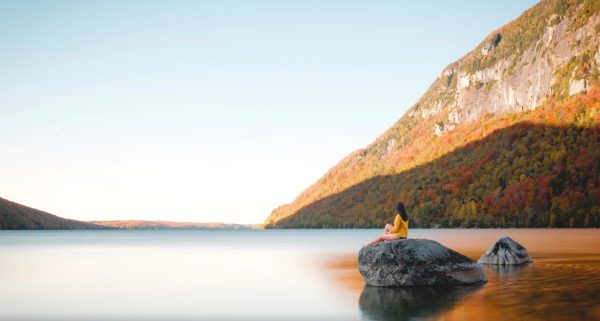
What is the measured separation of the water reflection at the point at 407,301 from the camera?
15.9 m

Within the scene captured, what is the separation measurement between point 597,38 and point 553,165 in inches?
2433

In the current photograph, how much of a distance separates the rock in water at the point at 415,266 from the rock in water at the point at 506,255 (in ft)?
32.4

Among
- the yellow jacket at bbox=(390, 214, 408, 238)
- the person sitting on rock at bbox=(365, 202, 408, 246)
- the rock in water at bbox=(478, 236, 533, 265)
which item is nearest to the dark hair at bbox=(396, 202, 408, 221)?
the person sitting on rock at bbox=(365, 202, 408, 246)

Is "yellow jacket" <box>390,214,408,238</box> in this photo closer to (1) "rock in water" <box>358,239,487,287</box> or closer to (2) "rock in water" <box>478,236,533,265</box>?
(1) "rock in water" <box>358,239,487,287</box>

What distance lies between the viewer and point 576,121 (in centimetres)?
16138

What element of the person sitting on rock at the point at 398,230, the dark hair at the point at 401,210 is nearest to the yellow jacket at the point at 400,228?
the person sitting on rock at the point at 398,230

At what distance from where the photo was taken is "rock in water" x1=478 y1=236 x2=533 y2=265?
31.1m

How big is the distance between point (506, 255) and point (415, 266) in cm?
1181

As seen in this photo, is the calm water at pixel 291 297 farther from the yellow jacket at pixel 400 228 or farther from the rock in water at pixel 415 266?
the yellow jacket at pixel 400 228

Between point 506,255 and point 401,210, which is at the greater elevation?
point 401,210

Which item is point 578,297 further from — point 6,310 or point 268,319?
point 6,310

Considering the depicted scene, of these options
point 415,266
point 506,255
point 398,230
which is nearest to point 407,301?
point 415,266

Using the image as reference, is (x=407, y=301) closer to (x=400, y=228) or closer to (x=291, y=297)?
(x=291, y=297)

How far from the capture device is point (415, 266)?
2138 centimetres
